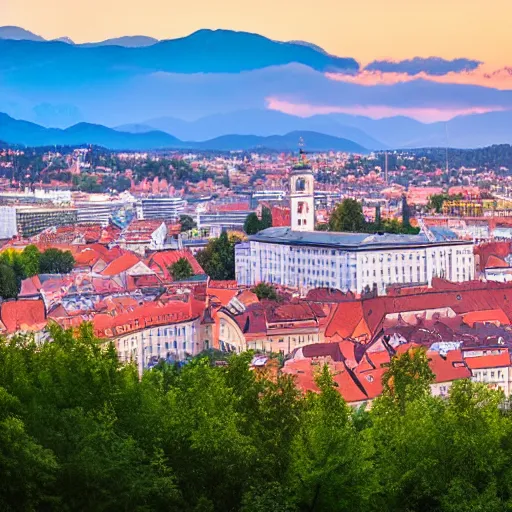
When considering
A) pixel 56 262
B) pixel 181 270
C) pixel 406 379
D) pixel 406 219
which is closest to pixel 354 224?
pixel 181 270

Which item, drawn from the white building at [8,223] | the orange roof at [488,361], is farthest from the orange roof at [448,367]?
the white building at [8,223]

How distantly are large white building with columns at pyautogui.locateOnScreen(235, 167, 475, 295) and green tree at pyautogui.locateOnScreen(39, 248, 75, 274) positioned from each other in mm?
5805

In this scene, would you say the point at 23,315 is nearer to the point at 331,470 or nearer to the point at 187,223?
the point at 331,470

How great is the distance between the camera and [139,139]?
517ft

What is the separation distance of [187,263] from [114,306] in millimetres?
15484

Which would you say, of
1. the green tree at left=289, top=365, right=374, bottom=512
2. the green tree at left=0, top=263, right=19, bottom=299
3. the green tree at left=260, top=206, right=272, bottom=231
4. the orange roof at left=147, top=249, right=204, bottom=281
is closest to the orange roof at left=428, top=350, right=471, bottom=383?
the green tree at left=289, top=365, right=374, bottom=512

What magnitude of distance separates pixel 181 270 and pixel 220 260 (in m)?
4.00

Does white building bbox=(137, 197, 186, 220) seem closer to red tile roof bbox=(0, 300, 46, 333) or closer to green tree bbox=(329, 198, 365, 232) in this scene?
green tree bbox=(329, 198, 365, 232)

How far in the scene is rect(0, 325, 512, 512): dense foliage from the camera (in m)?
11.7

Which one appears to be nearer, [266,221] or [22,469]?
[22,469]

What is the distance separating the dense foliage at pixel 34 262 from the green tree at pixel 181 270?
3681mm

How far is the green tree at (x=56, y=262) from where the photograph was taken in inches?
1874

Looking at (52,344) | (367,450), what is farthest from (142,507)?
(52,344)

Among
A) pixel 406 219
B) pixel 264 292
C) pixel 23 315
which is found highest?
pixel 406 219
